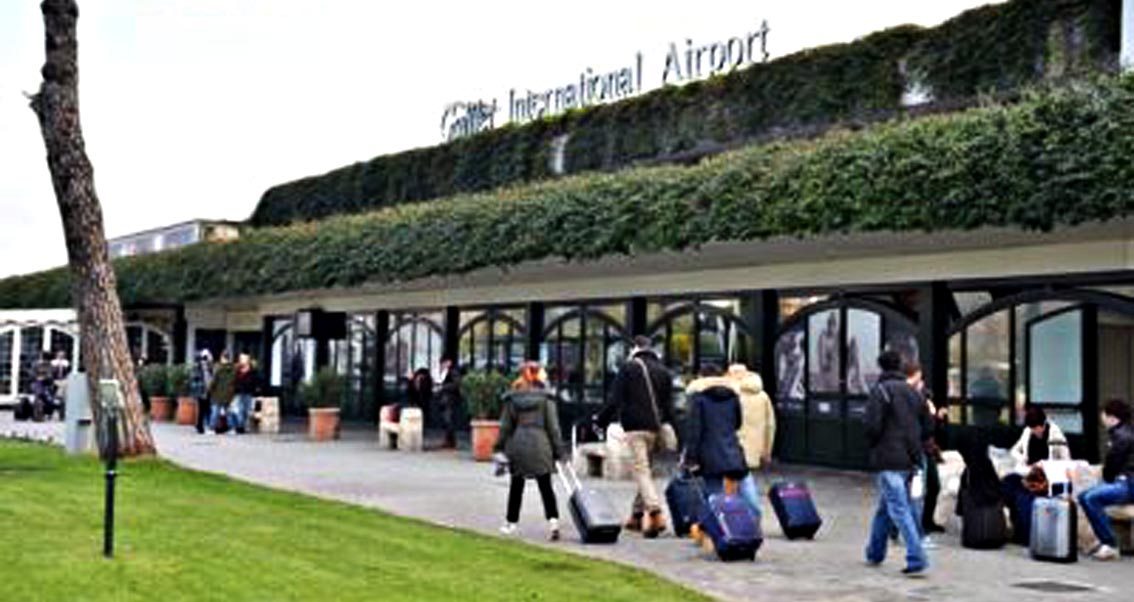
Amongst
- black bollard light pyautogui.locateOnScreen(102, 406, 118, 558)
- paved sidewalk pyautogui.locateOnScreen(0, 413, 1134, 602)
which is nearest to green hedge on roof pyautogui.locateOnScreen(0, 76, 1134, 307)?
paved sidewalk pyautogui.locateOnScreen(0, 413, 1134, 602)

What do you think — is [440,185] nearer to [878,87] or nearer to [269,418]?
[269,418]

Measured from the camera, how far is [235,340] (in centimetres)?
4266

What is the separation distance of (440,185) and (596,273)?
8730mm

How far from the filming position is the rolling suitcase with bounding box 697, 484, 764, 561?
10.9 meters

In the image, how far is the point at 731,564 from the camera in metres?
10.9

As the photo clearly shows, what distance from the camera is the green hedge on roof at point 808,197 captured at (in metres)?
13.7

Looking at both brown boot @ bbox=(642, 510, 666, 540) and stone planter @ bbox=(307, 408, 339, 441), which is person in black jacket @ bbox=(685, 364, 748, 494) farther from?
stone planter @ bbox=(307, 408, 339, 441)

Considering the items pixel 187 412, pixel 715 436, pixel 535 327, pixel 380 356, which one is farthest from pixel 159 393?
pixel 715 436

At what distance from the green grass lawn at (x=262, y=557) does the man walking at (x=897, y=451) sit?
1996mm

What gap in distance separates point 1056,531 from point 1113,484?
0.79m

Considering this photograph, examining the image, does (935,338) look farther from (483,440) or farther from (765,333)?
(483,440)

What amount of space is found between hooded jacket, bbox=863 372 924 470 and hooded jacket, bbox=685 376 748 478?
55.8 inches

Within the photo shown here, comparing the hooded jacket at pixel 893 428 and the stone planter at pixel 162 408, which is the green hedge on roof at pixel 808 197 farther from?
the stone planter at pixel 162 408

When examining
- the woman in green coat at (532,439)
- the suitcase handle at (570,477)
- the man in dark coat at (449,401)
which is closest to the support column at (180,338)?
the man in dark coat at (449,401)
